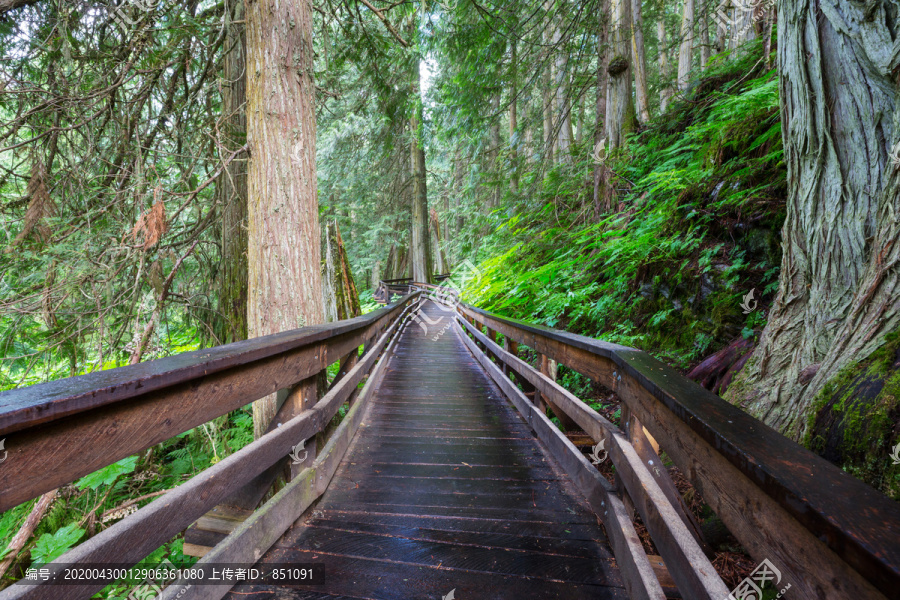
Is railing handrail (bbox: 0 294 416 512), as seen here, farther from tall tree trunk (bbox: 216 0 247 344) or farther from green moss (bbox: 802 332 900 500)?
tall tree trunk (bbox: 216 0 247 344)

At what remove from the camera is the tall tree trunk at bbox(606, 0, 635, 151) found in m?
7.32

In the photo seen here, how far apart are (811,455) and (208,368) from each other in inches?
70.8

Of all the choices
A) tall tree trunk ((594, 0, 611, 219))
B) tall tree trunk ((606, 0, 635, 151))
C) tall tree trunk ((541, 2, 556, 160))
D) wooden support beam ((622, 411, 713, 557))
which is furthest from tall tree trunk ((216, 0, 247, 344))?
tall tree trunk ((606, 0, 635, 151))

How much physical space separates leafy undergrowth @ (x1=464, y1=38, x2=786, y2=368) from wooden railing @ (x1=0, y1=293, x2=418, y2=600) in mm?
3486

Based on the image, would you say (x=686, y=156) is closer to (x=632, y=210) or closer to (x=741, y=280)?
(x=632, y=210)

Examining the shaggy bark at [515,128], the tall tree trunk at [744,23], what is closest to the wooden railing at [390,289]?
the shaggy bark at [515,128]

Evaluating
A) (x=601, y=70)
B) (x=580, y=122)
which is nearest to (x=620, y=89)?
(x=601, y=70)

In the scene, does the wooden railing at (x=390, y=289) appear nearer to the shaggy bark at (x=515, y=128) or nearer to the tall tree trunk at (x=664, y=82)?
the shaggy bark at (x=515, y=128)

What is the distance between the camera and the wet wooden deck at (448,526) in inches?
71.9

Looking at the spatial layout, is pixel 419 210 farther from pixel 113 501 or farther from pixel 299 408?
pixel 299 408

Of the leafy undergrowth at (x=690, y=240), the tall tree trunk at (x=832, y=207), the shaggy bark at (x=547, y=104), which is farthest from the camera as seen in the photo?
the shaggy bark at (x=547, y=104)

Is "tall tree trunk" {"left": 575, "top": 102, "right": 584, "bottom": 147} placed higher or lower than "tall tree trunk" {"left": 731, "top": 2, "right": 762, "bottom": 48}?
higher

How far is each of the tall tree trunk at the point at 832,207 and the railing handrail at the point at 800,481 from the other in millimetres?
1231

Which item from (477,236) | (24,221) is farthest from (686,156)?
(477,236)
